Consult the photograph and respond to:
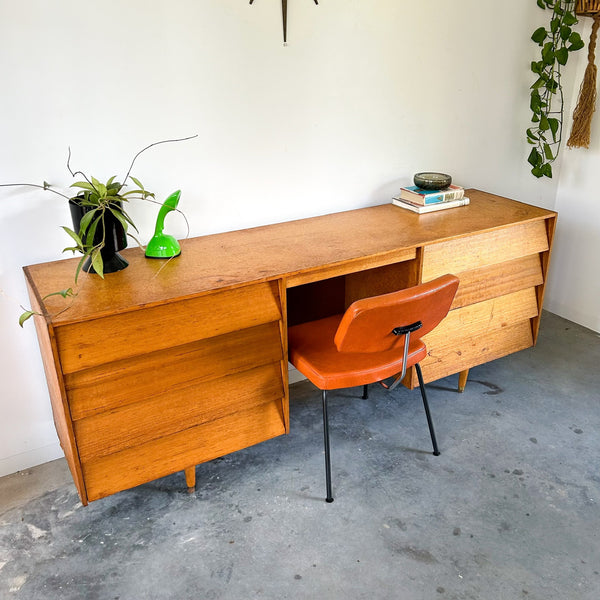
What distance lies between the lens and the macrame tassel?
9.05ft

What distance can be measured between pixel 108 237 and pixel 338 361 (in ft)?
2.71

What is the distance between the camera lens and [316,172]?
2.41m

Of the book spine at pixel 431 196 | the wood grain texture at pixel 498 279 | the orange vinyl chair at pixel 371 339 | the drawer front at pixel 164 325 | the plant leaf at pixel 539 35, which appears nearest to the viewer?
the drawer front at pixel 164 325

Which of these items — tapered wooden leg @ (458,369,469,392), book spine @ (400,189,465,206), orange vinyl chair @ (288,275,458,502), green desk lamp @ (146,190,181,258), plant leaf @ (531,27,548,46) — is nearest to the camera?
orange vinyl chair @ (288,275,458,502)

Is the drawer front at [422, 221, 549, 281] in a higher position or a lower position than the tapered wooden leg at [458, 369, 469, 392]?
higher

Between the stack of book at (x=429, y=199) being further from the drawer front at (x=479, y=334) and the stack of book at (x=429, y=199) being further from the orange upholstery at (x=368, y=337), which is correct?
the orange upholstery at (x=368, y=337)

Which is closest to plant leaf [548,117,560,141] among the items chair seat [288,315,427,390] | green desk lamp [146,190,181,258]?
chair seat [288,315,427,390]

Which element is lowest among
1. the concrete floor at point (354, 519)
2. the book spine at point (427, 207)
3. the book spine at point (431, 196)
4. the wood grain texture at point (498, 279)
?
the concrete floor at point (354, 519)

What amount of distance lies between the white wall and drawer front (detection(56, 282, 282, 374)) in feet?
1.72

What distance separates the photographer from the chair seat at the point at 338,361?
1.91 metres

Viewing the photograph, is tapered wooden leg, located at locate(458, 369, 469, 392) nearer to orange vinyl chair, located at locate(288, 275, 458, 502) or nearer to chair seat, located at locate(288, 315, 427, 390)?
orange vinyl chair, located at locate(288, 275, 458, 502)

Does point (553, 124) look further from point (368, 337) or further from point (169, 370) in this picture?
point (169, 370)

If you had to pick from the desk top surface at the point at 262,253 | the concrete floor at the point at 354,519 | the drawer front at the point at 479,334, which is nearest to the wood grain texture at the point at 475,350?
the drawer front at the point at 479,334

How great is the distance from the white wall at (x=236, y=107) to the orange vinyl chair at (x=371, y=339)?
590 millimetres
